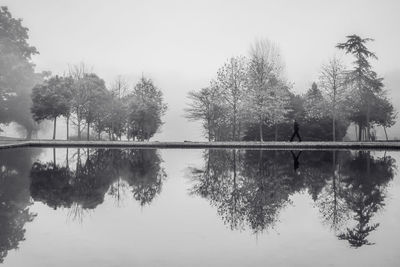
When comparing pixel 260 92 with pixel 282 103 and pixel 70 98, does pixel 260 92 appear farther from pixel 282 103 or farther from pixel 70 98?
pixel 70 98

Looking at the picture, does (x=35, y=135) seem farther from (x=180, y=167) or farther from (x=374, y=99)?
(x=180, y=167)

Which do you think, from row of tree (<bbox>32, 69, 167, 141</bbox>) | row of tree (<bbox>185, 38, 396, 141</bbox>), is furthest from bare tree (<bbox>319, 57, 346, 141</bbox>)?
row of tree (<bbox>32, 69, 167, 141</bbox>)

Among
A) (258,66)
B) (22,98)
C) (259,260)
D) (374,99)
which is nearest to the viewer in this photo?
(259,260)

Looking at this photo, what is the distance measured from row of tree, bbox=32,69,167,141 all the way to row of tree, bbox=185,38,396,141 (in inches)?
217

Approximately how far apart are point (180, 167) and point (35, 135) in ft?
186

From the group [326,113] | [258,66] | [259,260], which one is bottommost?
[259,260]

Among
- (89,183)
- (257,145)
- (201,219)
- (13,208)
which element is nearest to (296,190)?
(201,219)

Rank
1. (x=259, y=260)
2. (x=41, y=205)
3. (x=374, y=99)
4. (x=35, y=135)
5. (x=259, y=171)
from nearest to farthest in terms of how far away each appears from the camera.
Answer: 1. (x=259, y=260)
2. (x=41, y=205)
3. (x=259, y=171)
4. (x=374, y=99)
5. (x=35, y=135)

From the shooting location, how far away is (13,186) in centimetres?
1440

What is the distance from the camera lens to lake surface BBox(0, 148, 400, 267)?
270 inches

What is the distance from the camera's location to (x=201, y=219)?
9719 millimetres

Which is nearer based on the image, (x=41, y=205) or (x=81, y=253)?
(x=81, y=253)

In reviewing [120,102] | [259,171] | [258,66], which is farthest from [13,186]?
→ [120,102]

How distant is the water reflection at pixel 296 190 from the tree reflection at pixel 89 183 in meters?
1.73
